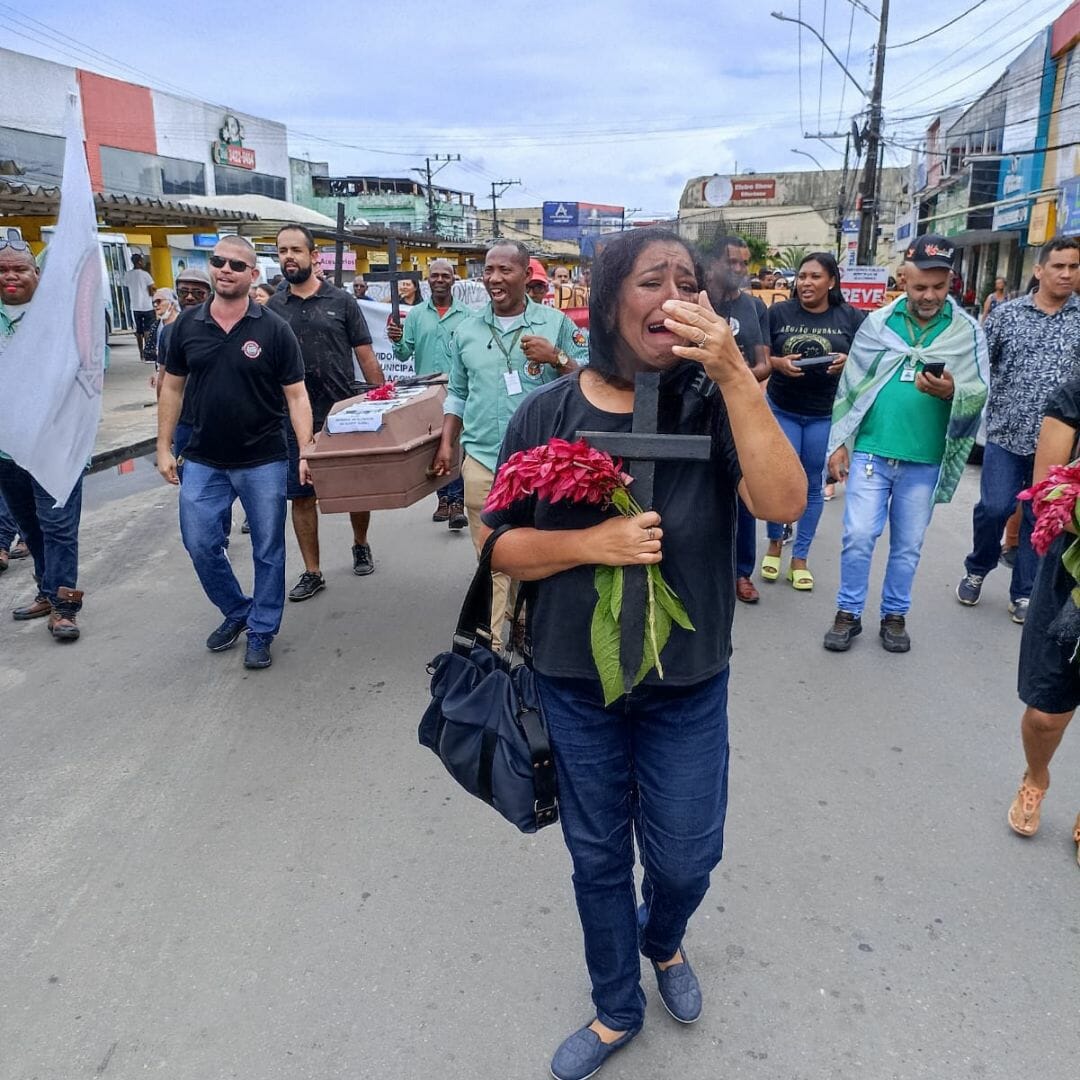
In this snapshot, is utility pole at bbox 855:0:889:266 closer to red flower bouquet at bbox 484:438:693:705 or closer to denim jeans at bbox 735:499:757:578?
denim jeans at bbox 735:499:757:578

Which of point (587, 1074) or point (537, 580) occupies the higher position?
point (537, 580)

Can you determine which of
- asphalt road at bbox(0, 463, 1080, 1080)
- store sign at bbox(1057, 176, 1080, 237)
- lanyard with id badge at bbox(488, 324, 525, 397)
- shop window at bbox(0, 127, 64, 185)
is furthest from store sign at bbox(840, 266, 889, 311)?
shop window at bbox(0, 127, 64, 185)

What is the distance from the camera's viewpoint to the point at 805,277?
5332mm

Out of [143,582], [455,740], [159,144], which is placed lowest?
[143,582]

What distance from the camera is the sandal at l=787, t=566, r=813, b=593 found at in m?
5.68

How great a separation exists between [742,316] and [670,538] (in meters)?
2.84

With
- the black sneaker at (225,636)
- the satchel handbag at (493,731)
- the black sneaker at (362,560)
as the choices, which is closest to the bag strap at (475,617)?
the satchel handbag at (493,731)

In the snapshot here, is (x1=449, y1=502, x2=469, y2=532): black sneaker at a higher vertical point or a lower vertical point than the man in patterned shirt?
lower

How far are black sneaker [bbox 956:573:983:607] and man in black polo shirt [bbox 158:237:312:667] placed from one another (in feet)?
12.5

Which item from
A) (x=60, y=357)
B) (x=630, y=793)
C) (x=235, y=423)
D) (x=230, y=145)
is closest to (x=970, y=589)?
(x=630, y=793)

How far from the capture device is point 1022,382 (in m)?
4.96

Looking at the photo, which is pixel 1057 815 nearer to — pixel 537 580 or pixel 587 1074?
pixel 587 1074

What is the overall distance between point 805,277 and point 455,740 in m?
4.19

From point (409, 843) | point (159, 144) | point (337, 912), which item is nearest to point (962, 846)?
point (409, 843)
